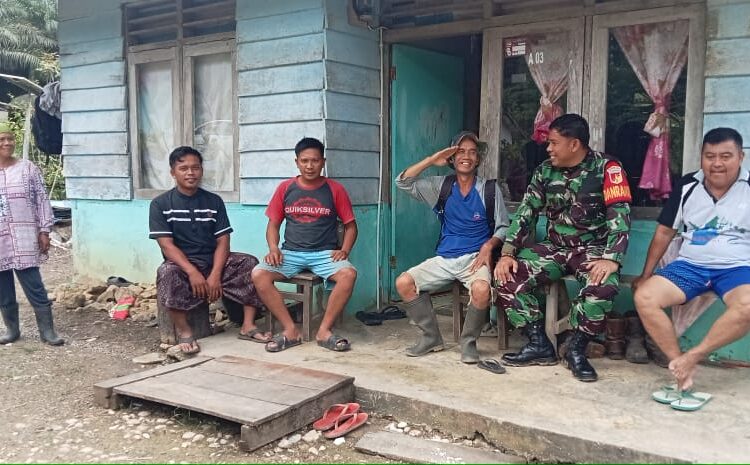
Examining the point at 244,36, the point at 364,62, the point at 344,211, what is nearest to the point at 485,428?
the point at 344,211

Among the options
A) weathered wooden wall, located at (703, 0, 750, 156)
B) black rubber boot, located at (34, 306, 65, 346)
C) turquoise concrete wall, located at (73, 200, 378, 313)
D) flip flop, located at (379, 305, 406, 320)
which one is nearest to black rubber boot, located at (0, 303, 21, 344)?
black rubber boot, located at (34, 306, 65, 346)

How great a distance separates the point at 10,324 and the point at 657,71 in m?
5.00

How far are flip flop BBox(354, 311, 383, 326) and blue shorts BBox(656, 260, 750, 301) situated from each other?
2220 mm

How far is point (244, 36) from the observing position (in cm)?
559

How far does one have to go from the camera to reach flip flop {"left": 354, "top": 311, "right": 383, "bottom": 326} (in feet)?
17.0

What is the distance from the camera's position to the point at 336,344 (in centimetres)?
441

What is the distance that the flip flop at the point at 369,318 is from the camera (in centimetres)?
518

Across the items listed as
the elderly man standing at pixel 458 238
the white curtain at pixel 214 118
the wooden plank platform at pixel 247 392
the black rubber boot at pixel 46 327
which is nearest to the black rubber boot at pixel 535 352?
the elderly man standing at pixel 458 238

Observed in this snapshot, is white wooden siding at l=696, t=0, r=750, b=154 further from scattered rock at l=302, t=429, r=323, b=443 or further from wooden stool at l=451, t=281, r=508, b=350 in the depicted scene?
scattered rock at l=302, t=429, r=323, b=443

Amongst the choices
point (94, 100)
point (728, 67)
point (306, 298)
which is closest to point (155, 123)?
point (94, 100)

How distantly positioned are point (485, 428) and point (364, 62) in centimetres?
325

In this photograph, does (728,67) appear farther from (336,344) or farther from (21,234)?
(21,234)

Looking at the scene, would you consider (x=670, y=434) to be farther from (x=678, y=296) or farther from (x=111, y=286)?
(x=111, y=286)

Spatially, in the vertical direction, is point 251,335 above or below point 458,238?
below
